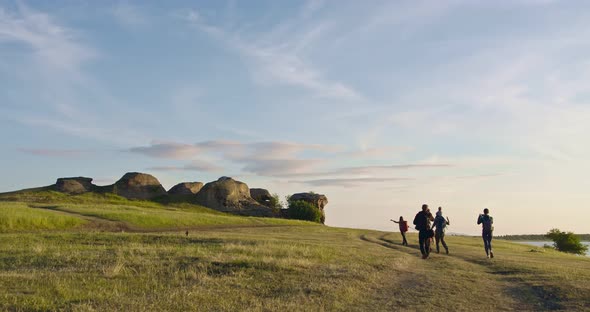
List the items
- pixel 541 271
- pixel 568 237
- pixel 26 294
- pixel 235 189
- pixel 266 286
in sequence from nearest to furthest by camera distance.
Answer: pixel 26 294 < pixel 266 286 < pixel 541 271 < pixel 568 237 < pixel 235 189

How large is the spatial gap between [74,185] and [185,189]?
22.0 meters

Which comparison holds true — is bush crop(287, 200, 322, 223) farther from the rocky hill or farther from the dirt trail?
the dirt trail

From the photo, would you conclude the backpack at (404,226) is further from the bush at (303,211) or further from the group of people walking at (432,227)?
the bush at (303,211)

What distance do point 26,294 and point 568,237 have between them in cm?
10464

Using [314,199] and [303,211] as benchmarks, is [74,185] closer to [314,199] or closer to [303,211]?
[303,211]

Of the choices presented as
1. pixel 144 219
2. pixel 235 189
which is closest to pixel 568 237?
pixel 235 189

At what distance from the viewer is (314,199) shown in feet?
369

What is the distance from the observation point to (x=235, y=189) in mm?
104375

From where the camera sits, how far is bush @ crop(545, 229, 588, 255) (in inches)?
3775

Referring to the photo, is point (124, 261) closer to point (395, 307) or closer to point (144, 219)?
point (395, 307)

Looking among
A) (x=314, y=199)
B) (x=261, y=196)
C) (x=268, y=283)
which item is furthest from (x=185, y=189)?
(x=268, y=283)

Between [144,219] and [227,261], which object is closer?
[227,261]

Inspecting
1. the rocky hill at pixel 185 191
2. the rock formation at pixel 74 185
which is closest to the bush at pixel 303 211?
the rocky hill at pixel 185 191

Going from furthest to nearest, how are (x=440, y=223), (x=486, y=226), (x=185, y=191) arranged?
(x=185, y=191) → (x=440, y=223) → (x=486, y=226)
